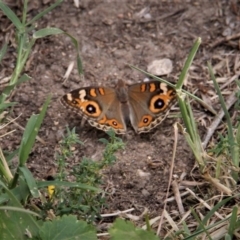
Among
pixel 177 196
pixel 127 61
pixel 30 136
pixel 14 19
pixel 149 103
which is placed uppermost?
pixel 14 19

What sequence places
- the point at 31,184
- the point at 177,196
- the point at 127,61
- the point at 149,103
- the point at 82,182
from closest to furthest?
the point at 31,184
the point at 82,182
the point at 177,196
the point at 149,103
the point at 127,61

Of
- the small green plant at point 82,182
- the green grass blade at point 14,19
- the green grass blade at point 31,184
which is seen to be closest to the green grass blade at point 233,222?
the small green plant at point 82,182

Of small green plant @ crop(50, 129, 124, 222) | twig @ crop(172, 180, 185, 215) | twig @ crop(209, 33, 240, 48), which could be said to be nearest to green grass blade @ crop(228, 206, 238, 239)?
twig @ crop(172, 180, 185, 215)

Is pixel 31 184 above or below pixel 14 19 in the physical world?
below

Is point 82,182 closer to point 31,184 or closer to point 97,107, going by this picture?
point 31,184

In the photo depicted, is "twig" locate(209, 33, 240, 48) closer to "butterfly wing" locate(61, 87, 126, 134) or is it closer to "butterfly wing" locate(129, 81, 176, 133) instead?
"butterfly wing" locate(129, 81, 176, 133)

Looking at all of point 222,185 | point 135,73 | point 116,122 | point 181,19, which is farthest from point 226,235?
point 181,19

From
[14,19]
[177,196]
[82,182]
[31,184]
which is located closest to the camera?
[31,184]

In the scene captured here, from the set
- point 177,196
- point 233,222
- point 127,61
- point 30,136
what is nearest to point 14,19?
point 30,136
